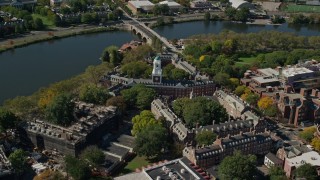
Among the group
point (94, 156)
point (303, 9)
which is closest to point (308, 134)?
point (94, 156)

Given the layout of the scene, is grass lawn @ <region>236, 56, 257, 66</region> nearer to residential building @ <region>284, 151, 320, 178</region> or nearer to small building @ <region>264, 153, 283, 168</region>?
small building @ <region>264, 153, 283, 168</region>

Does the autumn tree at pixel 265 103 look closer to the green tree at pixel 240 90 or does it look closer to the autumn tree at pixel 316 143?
the green tree at pixel 240 90

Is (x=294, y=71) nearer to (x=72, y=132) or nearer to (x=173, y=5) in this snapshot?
(x=72, y=132)

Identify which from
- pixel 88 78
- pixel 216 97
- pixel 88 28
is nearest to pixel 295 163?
pixel 216 97

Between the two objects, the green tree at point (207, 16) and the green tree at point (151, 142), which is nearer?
the green tree at point (151, 142)

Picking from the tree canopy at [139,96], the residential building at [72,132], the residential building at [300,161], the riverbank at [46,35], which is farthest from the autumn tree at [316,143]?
the riverbank at [46,35]

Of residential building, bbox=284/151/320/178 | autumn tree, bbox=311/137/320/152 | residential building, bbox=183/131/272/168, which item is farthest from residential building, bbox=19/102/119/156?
autumn tree, bbox=311/137/320/152
